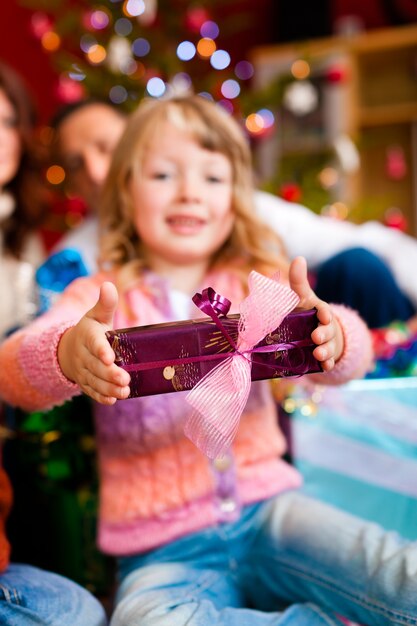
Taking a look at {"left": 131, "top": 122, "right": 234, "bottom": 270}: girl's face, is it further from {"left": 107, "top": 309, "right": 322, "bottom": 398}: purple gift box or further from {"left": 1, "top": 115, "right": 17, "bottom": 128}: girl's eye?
{"left": 1, "top": 115, "right": 17, "bottom": 128}: girl's eye

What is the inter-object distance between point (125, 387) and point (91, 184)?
3.05ft

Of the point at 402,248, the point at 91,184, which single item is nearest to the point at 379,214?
the point at 402,248

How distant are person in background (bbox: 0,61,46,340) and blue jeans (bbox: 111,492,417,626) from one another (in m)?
0.52

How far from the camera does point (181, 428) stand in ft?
2.48

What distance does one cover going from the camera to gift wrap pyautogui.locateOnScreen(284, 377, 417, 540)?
81cm

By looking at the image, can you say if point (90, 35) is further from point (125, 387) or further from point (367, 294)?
point (125, 387)

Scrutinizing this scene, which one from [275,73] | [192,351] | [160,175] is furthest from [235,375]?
[275,73]

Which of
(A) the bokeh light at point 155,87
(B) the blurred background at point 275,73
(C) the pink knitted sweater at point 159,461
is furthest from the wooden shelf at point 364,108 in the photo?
(C) the pink knitted sweater at point 159,461

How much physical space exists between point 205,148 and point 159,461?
0.40 metres

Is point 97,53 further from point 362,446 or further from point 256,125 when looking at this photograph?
point 362,446

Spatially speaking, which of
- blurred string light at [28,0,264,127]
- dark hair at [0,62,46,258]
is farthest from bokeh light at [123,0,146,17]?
dark hair at [0,62,46,258]

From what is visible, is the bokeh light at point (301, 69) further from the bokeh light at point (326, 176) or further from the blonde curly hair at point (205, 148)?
the blonde curly hair at point (205, 148)

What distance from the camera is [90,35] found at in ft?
5.92

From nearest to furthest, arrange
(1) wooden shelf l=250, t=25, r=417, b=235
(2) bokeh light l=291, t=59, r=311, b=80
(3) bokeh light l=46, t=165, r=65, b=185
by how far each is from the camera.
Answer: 1. (3) bokeh light l=46, t=165, r=65, b=185
2. (2) bokeh light l=291, t=59, r=311, b=80
3. (1) wooden shelf l=250, t=25, r=417, b=235
